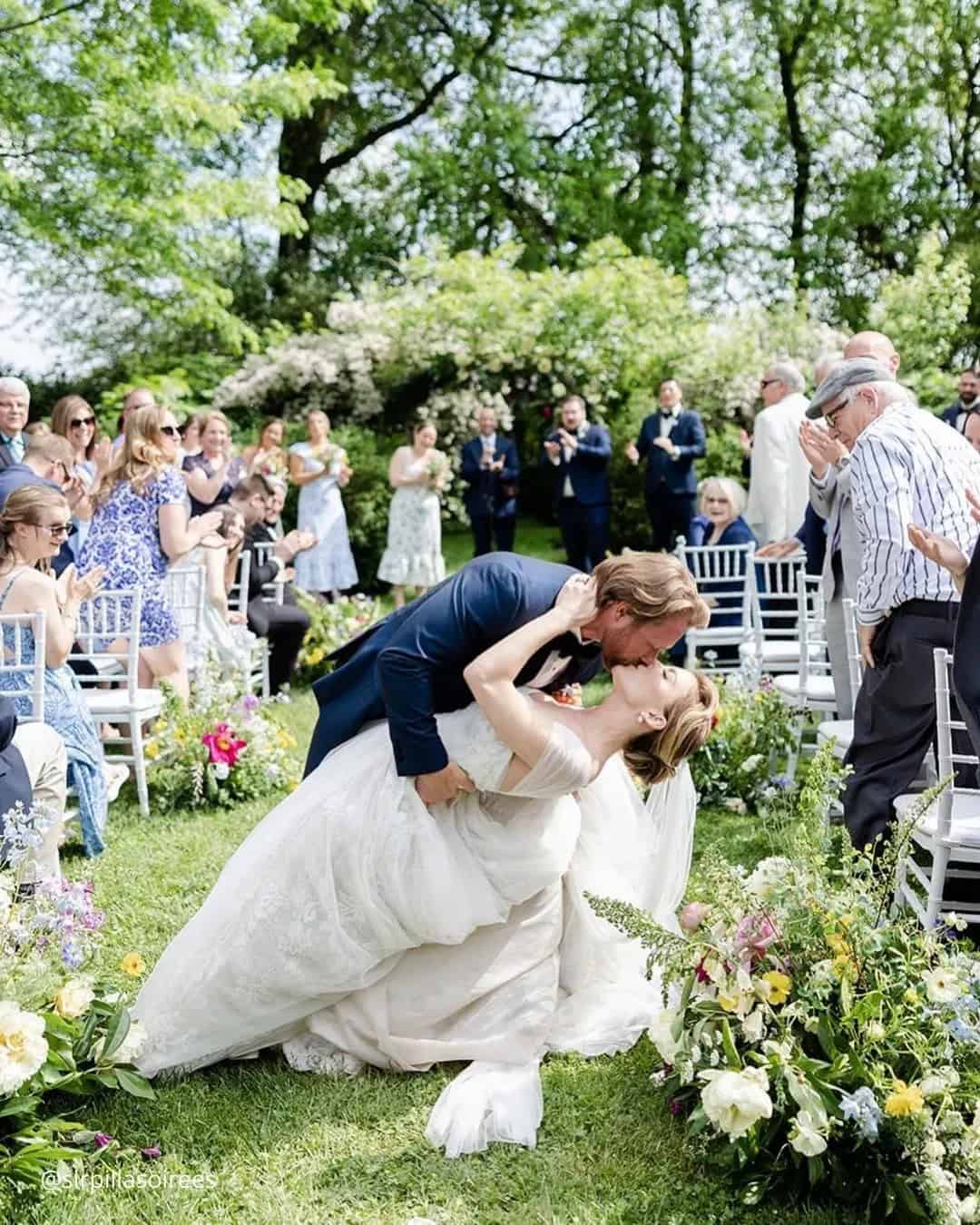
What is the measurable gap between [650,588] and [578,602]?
7.0 inches

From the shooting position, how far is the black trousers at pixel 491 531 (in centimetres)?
1396

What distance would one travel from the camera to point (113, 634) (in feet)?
20.3

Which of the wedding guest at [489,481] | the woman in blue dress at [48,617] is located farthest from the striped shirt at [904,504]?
the wedding guest at [489,481]

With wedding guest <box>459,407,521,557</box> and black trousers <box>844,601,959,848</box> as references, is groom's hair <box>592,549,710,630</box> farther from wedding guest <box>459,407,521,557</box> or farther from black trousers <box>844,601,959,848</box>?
wedding guest <box>459,407,521,557</box>

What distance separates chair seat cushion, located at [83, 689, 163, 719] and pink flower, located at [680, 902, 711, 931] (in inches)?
139

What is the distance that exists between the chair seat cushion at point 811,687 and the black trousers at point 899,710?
5.15 ft

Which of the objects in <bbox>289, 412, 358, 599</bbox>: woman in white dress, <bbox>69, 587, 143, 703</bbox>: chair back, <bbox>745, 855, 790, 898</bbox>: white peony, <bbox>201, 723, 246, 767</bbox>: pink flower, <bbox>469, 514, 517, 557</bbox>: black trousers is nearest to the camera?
<bbox>745, 855, 790, 898</bbox>: white peony

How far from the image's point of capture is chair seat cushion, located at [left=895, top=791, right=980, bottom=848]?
3740 millimetres

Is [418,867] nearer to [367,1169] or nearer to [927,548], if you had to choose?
[367,1169]

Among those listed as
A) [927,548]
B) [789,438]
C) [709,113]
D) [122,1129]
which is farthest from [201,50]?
[709,113]

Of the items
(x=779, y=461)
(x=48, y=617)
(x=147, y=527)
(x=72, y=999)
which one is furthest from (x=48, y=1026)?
(x=779, y=461)

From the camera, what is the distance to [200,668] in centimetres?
709

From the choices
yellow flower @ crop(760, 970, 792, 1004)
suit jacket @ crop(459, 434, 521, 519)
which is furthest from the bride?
suit jacket @ crop(459, 434, 521, 519)

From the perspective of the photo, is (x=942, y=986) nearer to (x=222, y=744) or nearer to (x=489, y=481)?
→ (x=222, y=744)
